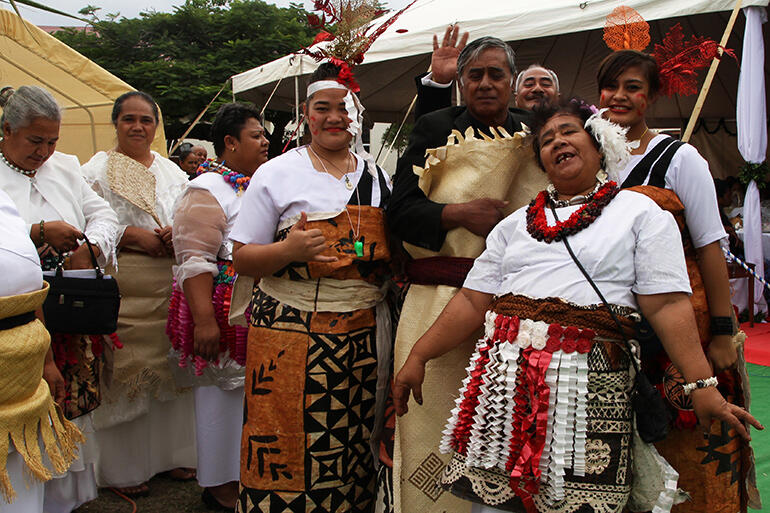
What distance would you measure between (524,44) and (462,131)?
7077 mm

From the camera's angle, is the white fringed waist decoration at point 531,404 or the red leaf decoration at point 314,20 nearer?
the white fringed waist decoration at point 531,404

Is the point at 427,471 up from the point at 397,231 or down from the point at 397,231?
down

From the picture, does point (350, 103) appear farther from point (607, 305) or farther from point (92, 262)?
point (92, 262)

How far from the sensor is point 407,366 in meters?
2.17

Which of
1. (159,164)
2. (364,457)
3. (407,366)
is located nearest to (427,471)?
(364,457)

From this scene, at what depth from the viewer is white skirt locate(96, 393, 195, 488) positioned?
354cm

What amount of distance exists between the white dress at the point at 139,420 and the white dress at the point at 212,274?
0.27m

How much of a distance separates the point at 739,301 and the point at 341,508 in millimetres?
6311

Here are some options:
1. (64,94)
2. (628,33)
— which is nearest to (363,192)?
(628,33)

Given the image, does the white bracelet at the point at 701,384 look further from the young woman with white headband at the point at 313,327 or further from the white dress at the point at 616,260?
the young woman with white headband at the point at 313,327

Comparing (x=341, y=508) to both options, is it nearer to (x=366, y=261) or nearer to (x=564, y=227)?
(x=366, y=261)

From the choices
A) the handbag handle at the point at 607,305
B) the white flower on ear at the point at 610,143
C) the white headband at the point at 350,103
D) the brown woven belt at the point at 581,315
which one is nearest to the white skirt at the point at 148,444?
the white headband at the point at 350,103

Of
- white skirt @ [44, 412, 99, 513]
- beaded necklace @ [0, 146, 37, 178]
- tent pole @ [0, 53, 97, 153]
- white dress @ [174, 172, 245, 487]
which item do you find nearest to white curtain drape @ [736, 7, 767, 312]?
white dress @ [174, 172, 245, 487]

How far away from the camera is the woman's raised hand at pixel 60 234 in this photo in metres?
2.75
